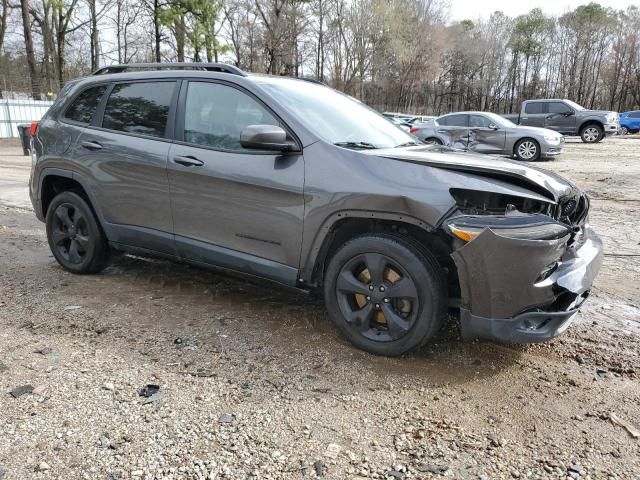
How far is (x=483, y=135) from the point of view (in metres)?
15.1

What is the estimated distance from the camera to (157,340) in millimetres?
3395

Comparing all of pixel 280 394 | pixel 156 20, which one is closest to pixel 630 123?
pixel 156 20

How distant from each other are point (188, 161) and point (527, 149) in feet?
43.0

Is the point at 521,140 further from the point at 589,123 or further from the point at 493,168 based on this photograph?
the point at 493,168

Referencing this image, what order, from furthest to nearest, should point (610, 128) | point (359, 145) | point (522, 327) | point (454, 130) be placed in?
1. point (610, 128)
2. point (454, 130)
3. point (359, 145)
4. point (522, 327)

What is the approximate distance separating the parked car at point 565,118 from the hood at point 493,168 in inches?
776

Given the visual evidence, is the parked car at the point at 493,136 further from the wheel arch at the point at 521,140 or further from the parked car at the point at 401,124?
the parked car at the point at 401,124

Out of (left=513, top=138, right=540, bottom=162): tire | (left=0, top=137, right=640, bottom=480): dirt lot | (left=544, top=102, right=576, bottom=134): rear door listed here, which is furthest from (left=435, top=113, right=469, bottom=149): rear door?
(left=0, top=137, right=640, bottom=480): dirt lot

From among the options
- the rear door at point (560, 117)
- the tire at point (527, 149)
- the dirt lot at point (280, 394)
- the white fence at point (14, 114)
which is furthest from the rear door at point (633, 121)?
the dirt lot at point (280, 394)

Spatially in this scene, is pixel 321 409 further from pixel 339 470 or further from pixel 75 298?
pixel 75 298

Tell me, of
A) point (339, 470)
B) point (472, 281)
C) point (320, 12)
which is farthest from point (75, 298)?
point (320, 12)

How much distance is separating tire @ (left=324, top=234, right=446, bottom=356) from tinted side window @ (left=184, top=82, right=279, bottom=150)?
1.09 meters

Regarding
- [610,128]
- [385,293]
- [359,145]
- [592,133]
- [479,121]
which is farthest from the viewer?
[592,133]

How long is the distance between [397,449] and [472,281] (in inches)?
37.2
